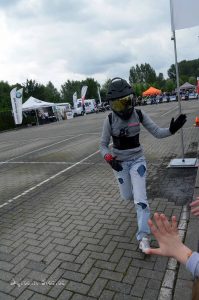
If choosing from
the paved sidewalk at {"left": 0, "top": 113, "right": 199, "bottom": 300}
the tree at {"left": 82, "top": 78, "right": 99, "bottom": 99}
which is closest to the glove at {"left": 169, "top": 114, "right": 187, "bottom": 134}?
the paved sidewalk at {"left": 0, "top": 113, "right": 199, "bottom": 300}

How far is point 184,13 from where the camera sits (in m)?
6.50

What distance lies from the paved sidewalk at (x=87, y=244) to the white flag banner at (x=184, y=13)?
3160 mm

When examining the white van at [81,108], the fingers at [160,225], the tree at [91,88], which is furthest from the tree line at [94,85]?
the fingers at [160,225]

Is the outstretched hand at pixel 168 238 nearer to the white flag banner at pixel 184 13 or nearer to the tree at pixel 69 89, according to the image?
the white flag banner at pixel 184 13

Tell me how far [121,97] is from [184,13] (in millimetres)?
3703

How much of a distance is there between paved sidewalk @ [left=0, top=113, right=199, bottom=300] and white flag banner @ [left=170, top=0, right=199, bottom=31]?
3160mm

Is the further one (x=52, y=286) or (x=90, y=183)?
(x=90, y=183)

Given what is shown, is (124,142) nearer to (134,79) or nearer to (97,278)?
(97,278)

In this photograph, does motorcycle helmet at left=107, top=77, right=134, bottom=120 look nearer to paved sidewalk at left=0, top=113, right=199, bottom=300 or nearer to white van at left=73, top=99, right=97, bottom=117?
paved sidewalk at left=0, top=113, right=199, bottom=300

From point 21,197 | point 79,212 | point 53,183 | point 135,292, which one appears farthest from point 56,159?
point 135,292

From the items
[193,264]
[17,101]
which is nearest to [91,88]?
[17,101]

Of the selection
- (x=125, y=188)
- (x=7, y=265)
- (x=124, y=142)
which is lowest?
(x=7, y=265)

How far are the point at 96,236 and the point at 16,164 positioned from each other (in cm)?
727

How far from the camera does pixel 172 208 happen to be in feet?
17.1
